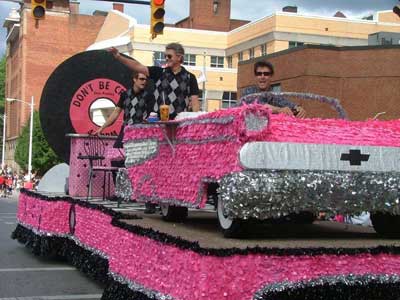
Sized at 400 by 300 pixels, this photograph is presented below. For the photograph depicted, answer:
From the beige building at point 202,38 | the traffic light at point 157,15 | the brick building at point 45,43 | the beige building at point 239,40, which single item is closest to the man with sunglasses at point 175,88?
the traffic light at point 157,15

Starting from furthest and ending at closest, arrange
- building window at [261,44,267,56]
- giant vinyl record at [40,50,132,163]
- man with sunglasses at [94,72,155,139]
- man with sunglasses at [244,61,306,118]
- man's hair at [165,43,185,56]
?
building window at [261,44,267,56], giant vinyl record at [40,50,132,163], man with sunglasses at [94,72,155,139], man's hair at [165,43,185,56], man with sunglasses at [244,61,306,118]

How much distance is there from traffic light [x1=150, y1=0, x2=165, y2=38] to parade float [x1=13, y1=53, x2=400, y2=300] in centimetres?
974

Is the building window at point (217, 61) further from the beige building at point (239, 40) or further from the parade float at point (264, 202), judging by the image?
the parade float at point (264, 202)

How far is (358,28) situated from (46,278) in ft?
168

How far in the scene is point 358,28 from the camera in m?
56.1


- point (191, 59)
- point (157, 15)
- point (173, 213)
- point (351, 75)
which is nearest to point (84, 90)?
point (157, 15)

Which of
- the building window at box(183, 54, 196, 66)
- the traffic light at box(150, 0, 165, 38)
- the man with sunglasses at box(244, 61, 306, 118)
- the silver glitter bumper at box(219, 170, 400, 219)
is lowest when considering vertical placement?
the silver glitter bumper at box(219, 170, 400, 219)

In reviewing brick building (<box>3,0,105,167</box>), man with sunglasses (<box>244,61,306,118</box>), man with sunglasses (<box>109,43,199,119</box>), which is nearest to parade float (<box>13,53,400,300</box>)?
man with sunglasses (<box>244,61,306,118</box>)

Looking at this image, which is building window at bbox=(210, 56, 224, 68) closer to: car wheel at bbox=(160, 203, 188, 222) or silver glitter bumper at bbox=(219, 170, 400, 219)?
car wheel at bbox=(160, 203, 188, 222)

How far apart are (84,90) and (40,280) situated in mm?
4246

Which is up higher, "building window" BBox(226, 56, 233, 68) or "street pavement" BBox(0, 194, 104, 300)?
"building window" BBox(226, 56, 233, 68)

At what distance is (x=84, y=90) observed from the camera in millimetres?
11734

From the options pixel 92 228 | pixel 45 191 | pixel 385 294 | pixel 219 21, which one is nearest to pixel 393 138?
pixel 385 294

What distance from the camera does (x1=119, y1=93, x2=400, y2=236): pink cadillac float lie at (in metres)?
4.84
